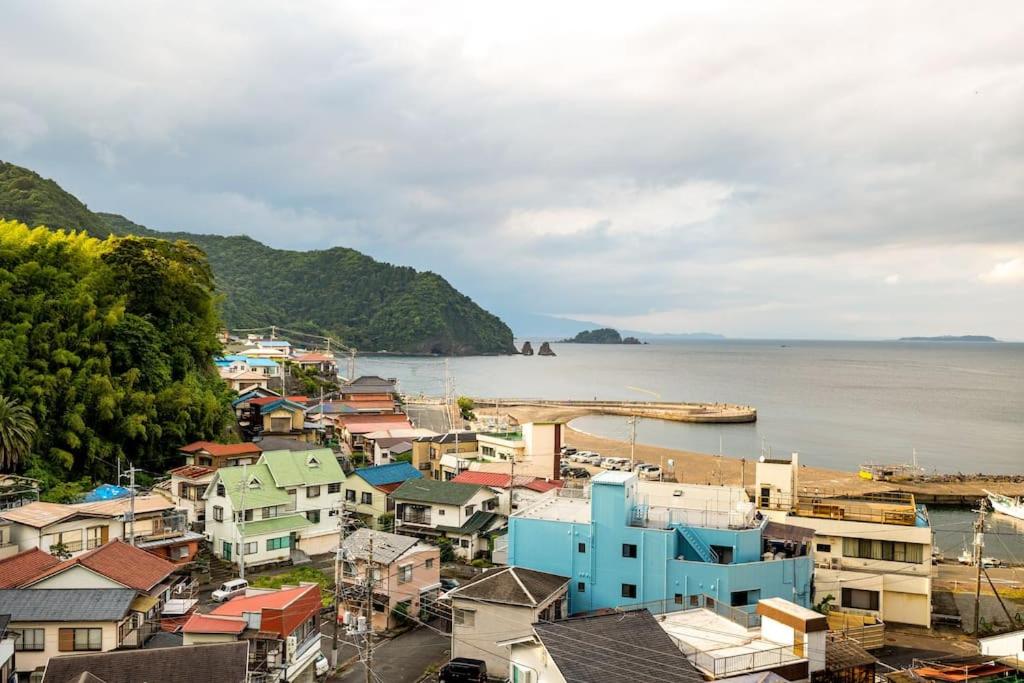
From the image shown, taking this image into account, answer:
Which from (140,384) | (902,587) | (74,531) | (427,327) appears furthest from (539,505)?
(427,327)

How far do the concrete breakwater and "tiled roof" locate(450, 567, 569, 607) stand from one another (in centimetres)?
5866

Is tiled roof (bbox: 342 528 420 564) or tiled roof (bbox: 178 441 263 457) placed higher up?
tiled roof (bbox: 178 441 263 457)

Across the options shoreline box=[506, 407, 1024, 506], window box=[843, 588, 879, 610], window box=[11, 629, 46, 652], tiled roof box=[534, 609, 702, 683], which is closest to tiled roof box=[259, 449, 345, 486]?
window box=[11, 629, 46, 652]

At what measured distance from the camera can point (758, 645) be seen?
36.9ft

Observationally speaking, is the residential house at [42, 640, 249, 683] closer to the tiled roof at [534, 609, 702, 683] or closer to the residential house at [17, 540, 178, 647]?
the residential house at [17, 540, 178, 647]

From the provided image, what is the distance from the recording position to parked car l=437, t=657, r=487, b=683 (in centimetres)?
1480

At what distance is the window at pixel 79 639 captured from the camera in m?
13.9

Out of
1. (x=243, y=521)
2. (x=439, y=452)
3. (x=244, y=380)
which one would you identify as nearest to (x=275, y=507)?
(x=243, y=521)

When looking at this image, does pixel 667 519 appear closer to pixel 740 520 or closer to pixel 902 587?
pixel 740 520

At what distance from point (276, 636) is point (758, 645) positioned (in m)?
8.88

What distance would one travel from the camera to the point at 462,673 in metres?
14.9

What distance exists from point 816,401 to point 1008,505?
209 feet

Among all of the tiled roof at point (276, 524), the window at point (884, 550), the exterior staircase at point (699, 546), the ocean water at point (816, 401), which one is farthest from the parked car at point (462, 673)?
the ocean water at point (816, 401)

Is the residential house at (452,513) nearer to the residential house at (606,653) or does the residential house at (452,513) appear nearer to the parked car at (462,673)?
the parked car at (462,673)
